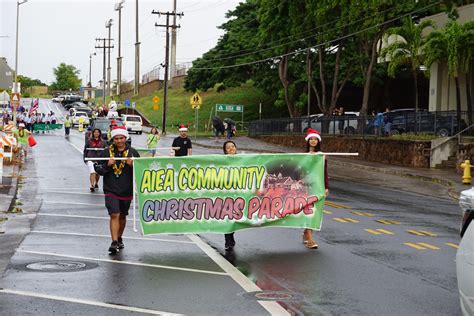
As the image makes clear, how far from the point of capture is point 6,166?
28469mm

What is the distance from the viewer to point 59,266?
10.5 meters

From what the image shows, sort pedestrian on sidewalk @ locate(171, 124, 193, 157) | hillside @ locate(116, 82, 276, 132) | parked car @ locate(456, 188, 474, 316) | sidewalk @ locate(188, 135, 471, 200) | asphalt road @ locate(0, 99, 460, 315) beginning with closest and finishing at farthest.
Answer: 1. parked car @ locate(456, 188, 474, 316)
2. asphalt road @ locate(0, 99, 460, 315)
3. pedestrian on sidewalk @ locate(171, 124, 193, 157)
4. sidewalk @ locate(188, 135, 471, 200)
5. hillside @ locate(116, 82, 276, 132)

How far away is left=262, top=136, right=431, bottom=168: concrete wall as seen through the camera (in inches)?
1332

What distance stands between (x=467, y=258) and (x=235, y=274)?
4209 mm

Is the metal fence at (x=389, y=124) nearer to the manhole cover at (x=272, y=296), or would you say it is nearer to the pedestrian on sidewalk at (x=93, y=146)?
the pedestrian on sidewalk at (x=93, y=146)

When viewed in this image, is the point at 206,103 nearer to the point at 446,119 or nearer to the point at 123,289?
the point at 446,119

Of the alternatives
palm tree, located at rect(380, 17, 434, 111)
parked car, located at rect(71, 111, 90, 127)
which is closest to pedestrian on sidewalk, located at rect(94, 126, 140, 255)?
palm tree, located at rect(380, 17, 434, 111)

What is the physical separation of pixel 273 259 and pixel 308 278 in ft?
4.72

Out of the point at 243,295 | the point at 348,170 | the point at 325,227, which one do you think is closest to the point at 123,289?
the point at 243,295

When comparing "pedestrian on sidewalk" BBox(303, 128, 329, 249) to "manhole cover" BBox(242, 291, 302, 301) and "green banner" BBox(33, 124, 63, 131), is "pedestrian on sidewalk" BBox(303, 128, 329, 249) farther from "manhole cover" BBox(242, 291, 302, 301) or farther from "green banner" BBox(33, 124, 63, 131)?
"green banner" BBox(33, 124, 63, 131)

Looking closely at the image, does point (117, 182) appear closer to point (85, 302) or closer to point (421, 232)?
point (85, 302)

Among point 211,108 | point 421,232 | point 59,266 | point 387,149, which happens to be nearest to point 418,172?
point 387,149

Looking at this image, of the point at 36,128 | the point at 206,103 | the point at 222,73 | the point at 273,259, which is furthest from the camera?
the point at 206,103

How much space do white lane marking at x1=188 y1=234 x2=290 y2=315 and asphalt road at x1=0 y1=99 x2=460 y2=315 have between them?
14mm
